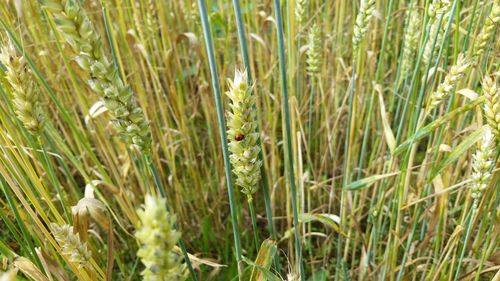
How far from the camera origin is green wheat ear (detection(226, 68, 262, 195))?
0.60 meters

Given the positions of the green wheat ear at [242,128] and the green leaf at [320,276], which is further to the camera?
the green leaf at [320,276]

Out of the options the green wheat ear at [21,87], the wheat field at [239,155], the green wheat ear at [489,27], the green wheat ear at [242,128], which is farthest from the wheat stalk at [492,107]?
the green wheat ear at [21,87]

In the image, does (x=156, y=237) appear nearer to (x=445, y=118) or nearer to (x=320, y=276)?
(x=445, y=118)

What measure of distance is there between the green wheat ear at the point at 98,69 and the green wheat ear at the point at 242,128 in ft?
0.41

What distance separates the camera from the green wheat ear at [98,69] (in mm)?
471

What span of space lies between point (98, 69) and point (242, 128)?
217 mm

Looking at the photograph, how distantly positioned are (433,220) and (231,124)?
0.68 m

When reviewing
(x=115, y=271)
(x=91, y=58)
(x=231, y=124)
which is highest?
(x=91, y=58)

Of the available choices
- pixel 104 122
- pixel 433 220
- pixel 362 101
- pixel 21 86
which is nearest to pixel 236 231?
pixel 21 86

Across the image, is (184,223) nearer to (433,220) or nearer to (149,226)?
(433,220)

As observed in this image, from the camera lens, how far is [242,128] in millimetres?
615

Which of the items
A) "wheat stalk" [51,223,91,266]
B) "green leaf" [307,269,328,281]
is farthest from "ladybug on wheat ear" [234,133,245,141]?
"green leaf" [307,269,328,281]

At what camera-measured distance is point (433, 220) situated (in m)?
1.04

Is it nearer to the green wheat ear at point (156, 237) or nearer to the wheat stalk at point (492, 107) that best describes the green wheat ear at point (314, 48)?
the wheat stalk at point (492, 107)
